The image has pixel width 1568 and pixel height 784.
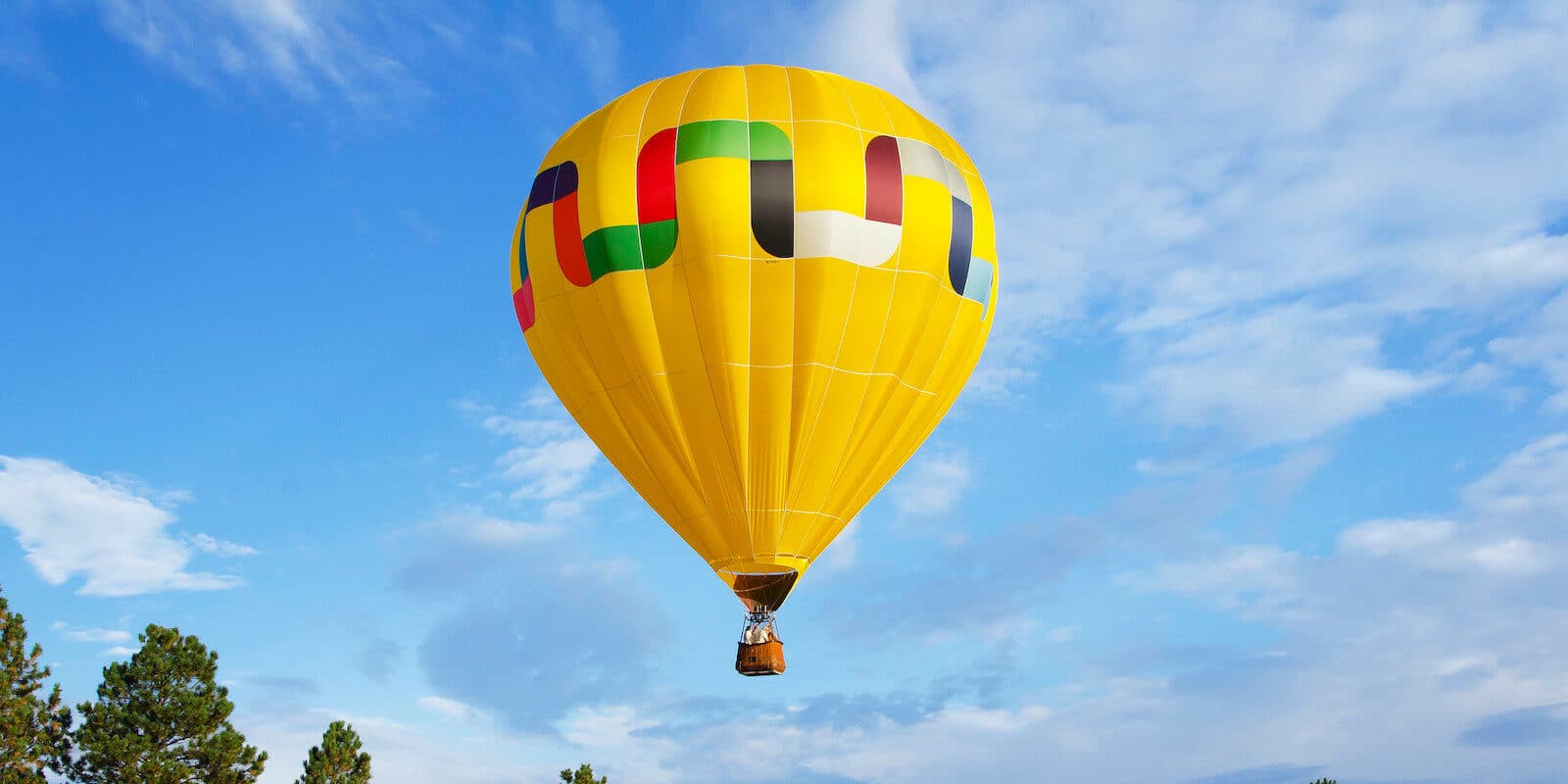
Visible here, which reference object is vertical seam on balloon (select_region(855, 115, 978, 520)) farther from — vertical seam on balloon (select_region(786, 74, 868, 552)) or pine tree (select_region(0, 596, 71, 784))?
pine tree (select_region(0, 596, 71, 784))

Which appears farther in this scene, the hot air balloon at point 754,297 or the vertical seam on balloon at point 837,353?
the vertical seam on balloon at point 837,353

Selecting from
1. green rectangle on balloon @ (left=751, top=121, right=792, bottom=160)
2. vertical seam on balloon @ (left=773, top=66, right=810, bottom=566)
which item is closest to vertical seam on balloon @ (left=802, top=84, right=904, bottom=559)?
vertical seam on balloon @ (left=773, top=66, right=810, bottom=566)

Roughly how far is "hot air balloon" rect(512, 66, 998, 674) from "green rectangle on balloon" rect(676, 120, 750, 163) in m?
0.04

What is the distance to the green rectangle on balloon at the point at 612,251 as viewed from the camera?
2552 cm

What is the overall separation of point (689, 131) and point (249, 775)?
57.5ft

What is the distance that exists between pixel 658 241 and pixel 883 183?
4.07 m

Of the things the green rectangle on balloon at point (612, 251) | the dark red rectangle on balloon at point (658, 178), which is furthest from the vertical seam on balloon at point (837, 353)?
the green rectangle on balloon at point (612, 251)

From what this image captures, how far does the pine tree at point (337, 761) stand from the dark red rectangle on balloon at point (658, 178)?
16.0 m

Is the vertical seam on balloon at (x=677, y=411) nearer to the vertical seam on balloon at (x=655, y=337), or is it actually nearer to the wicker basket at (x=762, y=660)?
the vertical seam on balloon at (x=655, y=337)

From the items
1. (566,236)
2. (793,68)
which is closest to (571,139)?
(566,236)

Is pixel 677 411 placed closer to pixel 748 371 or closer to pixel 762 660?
pixel 748 371

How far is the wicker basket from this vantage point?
86.0 ft

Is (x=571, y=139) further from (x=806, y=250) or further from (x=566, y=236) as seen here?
(x=806, y=250)

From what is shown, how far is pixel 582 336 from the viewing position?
26.5m
